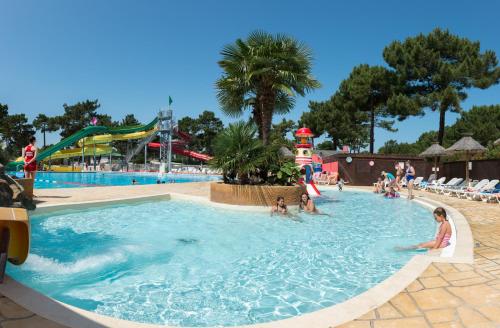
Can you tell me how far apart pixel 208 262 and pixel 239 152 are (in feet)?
18.4

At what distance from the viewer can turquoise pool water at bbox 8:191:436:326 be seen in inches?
142

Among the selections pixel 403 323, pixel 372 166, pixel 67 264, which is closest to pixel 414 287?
pixel 403 323

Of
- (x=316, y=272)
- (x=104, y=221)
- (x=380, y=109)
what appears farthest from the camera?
(x=380, y=109)

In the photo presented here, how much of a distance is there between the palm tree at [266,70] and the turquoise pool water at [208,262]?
545cm

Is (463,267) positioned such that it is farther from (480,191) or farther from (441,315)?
(480,191)

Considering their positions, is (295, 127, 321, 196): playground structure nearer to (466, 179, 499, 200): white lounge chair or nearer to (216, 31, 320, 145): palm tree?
(216, 31, 320, 145): palm tree

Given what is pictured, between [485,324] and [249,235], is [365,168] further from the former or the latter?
[485,324]

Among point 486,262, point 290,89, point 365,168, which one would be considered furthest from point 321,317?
point 365,168

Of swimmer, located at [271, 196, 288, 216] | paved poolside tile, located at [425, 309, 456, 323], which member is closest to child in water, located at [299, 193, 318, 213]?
swimmer, located at [271, 196, 288, 216]

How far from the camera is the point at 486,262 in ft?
13.4

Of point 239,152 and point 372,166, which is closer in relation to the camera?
point 239,152

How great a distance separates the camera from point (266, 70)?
11.8m

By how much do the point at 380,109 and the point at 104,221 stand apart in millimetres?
31354

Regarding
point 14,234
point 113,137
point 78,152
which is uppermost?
point 113,137
